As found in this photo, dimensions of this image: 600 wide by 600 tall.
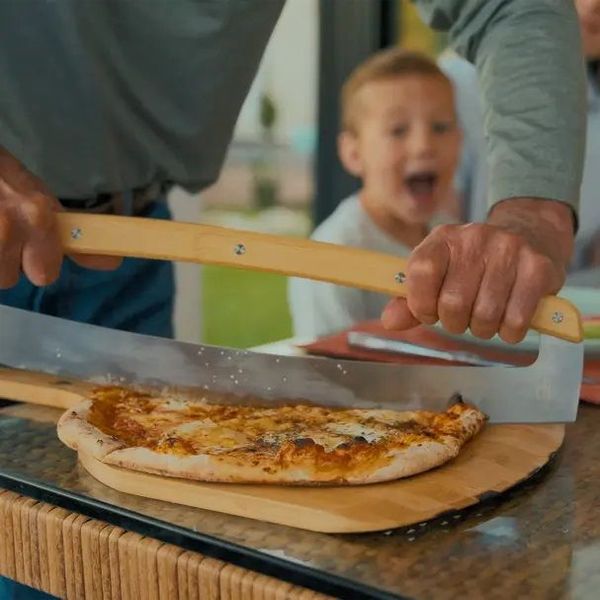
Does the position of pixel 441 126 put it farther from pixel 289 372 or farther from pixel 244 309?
pixel 244 309

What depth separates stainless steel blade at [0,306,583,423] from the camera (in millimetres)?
917

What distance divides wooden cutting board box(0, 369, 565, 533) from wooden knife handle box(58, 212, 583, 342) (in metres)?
0.11

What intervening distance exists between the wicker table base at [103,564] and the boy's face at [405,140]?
1545 mm

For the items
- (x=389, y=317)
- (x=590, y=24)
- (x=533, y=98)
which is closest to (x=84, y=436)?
(x=389, y=317)

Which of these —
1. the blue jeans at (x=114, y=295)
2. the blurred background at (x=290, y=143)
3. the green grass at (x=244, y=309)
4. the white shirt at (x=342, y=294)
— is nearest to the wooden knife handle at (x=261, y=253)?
the blue jeans at (x=114, y=295)

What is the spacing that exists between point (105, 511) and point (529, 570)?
0.93ft

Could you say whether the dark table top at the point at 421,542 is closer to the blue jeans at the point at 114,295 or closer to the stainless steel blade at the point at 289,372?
the stainless steel blade at the point at 289,372

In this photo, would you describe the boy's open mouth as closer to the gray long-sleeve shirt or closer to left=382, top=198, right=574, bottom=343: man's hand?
the gray long-sleeve shirt

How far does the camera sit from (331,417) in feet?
2.94

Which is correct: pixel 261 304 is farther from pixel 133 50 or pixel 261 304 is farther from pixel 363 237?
pixel 133 50

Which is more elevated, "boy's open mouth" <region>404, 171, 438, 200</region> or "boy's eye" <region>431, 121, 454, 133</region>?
"boy's eye" <region>431, 121, 454, 133</region>

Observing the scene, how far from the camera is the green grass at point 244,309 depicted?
4398mm

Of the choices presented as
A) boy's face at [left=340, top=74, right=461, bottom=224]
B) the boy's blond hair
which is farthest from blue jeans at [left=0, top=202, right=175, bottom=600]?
the boy's blond hair

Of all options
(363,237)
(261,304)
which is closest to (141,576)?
(363,237)
